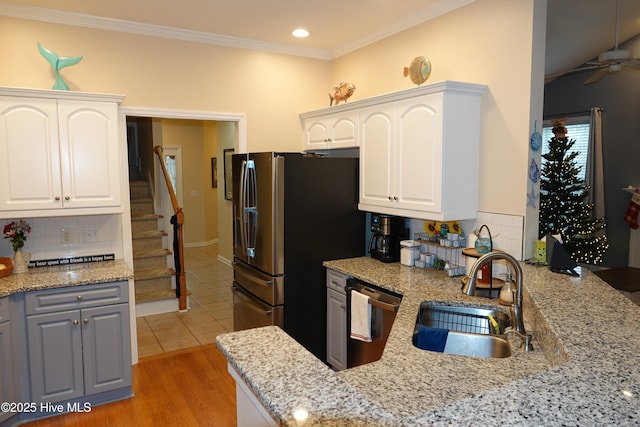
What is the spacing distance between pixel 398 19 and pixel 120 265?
2.93 meters

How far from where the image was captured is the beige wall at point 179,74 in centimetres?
330

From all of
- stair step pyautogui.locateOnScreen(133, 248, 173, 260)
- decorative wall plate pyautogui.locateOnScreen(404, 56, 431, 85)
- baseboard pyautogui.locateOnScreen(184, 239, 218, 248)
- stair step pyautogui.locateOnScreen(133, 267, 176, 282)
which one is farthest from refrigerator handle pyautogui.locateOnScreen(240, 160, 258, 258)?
baseboard pyautogui.locateOnScreen(184, 239, 218, 248)

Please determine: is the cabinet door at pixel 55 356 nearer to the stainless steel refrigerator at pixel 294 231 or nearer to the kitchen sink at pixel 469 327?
the stainless steel refrigerator at pixel 294 231

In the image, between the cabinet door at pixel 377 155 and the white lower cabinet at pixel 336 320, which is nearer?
the cabinet door at pixel 377 155

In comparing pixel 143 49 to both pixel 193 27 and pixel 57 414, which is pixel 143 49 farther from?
pixel 57 414

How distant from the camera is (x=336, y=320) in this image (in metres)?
3.51

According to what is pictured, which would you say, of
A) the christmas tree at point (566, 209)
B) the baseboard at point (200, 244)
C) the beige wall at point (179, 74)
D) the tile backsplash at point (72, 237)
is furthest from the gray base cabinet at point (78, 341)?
the baseboard at point (200, 244)

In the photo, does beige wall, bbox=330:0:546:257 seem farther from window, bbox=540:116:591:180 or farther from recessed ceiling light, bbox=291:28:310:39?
window, bbox=540:116:591:180

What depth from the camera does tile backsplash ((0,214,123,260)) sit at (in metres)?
3.41

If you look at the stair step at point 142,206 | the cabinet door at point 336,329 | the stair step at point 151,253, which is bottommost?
the cabinet door at point 336,329

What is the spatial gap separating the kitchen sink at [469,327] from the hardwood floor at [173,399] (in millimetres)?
1502

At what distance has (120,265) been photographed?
3.47 metres

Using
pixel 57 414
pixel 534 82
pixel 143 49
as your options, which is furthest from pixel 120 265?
pixel 534 82

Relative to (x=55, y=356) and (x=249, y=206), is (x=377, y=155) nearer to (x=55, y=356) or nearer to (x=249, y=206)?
(x=249, y=206)
